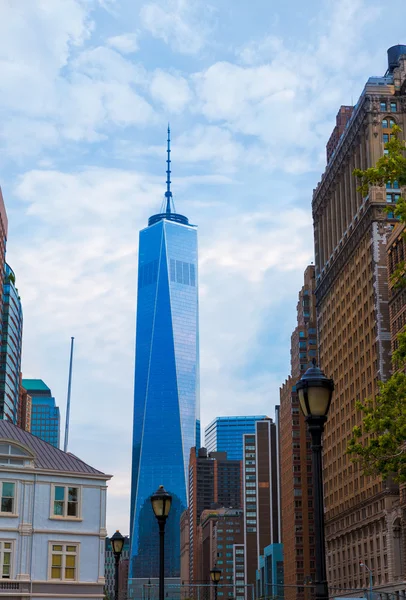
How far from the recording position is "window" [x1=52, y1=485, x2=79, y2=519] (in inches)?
2549

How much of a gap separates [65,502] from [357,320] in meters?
93.3

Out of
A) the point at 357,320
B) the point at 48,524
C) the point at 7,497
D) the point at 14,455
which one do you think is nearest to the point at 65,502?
the point at 48,524

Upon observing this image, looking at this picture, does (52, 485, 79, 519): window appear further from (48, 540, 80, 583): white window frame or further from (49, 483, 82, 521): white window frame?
(48, 540, 80, 583): white window frame

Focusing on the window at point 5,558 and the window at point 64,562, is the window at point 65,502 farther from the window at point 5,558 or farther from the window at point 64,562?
the window at point 5,558

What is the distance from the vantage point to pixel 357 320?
151125 mm

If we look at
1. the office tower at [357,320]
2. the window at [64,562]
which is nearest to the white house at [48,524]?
the window at [64,562]

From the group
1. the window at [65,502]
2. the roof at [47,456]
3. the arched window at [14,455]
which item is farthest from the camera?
the roof at [47,456]

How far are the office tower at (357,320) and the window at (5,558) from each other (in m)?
76.8

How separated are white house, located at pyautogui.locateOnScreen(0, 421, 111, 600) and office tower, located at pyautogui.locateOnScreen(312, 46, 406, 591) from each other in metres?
71.5

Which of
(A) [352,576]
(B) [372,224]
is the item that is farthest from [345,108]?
(A) [352,576]

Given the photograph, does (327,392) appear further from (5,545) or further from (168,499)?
(5,545)

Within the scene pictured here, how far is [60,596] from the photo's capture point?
62.1 meters

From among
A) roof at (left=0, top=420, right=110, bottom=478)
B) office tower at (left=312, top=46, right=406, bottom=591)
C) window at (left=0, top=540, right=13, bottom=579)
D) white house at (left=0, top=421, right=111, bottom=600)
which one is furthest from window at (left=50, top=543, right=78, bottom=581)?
office tower at (left=312, top=46, right=406, bottom=591)

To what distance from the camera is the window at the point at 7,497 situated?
205ft
